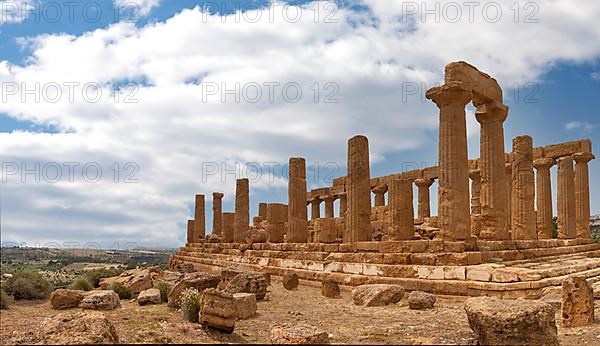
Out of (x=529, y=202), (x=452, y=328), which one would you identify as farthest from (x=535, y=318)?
(x=529, y=202)

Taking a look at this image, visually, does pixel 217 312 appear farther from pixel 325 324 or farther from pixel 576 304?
pixel 576 304

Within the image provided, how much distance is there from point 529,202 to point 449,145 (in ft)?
21.3

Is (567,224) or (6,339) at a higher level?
(567,224)

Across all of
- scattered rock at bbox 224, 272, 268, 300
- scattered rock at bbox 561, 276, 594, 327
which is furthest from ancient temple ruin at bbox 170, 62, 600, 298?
scattered rock at bbox 224, 272, 268, 300

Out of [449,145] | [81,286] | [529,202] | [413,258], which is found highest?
[449,145]

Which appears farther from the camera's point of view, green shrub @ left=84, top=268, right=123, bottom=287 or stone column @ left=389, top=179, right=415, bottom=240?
green shrub @ left=84, top=268, right=123, bottom=287

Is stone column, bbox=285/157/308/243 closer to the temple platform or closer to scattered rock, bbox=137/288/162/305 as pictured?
the temple platform

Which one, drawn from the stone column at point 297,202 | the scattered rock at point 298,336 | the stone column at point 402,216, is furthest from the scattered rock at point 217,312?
the stone column at point 297,202

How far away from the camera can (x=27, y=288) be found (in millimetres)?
18703

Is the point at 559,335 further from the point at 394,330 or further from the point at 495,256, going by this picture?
the point at 495,256

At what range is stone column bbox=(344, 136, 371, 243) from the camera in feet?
58.3

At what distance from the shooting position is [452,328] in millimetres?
8055

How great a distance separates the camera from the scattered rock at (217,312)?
7.77 m

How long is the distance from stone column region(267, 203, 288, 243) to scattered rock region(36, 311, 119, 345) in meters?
17.9
